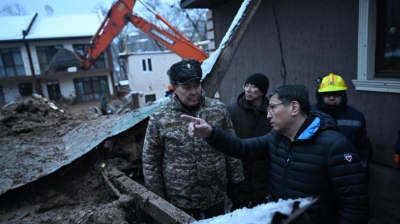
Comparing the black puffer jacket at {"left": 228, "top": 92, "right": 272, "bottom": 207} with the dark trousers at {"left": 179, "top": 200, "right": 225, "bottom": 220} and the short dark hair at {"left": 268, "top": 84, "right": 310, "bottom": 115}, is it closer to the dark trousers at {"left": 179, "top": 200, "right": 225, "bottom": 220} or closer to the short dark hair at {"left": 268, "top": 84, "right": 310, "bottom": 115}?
the dark trousers at {"left": 179, "top": 200, "right": 225, "bottom": 220}

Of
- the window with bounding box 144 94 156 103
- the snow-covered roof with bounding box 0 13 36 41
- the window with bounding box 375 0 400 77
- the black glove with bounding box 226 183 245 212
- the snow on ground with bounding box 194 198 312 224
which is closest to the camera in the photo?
the snow on ground with bounding box 194 198 312 224

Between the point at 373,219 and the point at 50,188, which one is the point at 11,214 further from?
the point at 373,219

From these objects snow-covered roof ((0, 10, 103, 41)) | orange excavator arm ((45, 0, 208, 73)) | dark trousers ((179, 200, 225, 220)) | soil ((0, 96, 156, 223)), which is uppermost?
snow-covered roof ((0, 10, 103, 41))

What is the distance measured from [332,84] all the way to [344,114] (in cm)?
36

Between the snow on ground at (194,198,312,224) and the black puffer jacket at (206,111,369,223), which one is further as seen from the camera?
the black puffer jacket at (206,111,369,223)

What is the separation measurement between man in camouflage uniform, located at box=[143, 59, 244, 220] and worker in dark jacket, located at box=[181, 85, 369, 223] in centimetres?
44

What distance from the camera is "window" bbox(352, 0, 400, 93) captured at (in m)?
3.20

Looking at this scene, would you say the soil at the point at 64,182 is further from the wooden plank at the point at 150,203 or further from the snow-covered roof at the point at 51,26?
the snow-covered roof at the point at 51,26

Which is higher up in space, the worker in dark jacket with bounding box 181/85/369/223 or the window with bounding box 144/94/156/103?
the worker in dark jacket with bounding box 181/85/369/223

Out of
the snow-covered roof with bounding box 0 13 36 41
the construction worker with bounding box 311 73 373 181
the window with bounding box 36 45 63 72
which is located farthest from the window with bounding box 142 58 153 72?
the construction worker with bounding box 311 73 373 181

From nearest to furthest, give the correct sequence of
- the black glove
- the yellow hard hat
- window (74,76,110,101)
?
the black glove < the yellow hard hat < window (74,76,110,101)

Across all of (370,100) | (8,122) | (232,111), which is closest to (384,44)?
(370,100)

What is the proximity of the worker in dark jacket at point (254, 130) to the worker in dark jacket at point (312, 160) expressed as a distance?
3.36 ft

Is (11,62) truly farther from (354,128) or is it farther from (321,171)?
(321,171)
